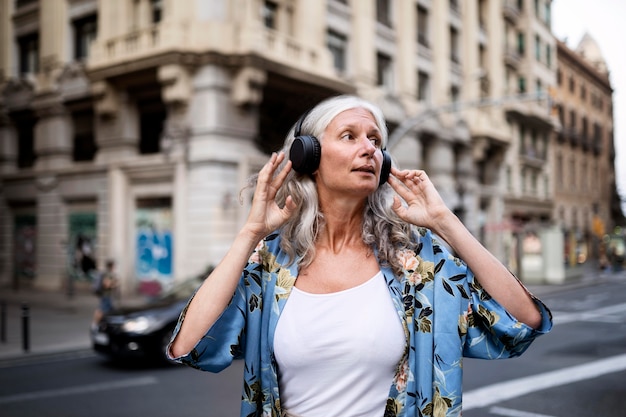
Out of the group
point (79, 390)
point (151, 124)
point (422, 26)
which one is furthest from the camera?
point (422, 26)

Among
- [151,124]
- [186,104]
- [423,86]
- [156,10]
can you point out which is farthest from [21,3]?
[423,86]

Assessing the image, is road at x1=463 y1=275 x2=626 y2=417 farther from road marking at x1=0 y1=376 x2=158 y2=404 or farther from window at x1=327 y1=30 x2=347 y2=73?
window at x1=327 y1=30 x2=347 y2=73

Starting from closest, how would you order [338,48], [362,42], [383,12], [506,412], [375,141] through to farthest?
[375,141] → [506,412] → [338,48] → [362,42] → [383,12]

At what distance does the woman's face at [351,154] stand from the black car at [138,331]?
747 cm

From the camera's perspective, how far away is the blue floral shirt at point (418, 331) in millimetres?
1780

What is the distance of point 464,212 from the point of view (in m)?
29.3

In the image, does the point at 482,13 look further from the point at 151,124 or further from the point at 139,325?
the point at 139,325

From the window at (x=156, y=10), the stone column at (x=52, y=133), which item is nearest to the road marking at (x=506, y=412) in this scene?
the window at (x=156, y=10)

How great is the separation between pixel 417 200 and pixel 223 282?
2.25ft

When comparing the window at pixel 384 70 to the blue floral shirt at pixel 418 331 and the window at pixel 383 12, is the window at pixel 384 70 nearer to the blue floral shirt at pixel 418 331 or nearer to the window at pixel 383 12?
the window at pixel 383 12

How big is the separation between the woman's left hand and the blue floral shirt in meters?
0.11

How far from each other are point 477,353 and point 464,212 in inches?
1118

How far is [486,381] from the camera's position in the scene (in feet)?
17.6

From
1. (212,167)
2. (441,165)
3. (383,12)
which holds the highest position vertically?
(383,12)
